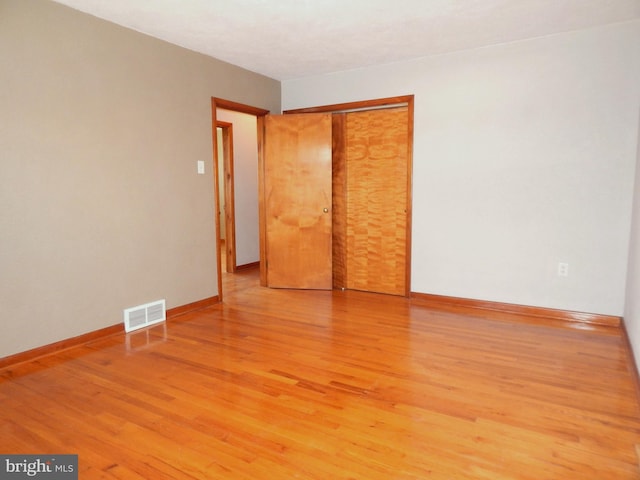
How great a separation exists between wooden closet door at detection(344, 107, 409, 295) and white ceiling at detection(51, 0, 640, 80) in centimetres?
74

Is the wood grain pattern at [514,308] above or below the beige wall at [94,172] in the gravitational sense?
below

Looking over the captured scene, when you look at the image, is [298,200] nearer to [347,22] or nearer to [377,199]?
[377,199]

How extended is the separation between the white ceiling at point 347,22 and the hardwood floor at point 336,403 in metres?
2.40

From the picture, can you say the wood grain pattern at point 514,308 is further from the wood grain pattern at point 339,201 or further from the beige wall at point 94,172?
the beige wall at point 94,172

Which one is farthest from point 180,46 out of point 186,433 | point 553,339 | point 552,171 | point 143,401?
point 553,339

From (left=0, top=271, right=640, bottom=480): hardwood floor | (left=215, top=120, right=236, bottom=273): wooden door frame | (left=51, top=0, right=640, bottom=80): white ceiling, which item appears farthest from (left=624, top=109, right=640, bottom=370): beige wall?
(left=215, top=120, right=236, bottom=273): wooden door frame

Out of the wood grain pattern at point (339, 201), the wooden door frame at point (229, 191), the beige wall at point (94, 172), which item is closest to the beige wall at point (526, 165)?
the wood grain pattern at point (339, 201)

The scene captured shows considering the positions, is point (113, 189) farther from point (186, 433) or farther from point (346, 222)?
point (346, 222)

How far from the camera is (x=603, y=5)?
2.90m

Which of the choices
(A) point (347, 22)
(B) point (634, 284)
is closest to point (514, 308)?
(B) point (634, 284)

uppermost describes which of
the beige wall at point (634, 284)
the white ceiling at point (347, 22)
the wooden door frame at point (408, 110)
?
the white ceiling at point (347, 22)

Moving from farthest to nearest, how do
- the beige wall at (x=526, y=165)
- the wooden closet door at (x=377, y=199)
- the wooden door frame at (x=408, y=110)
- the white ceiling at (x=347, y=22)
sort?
the wooden closet door at (x=377, y=199) < the wooden door frame at (x=408, y=110) < the beige wall at (x=526, y=165) < the white ceiling at (x=347, y=22)

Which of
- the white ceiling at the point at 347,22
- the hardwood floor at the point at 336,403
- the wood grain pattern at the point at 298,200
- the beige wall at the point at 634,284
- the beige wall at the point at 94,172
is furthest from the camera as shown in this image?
the wood grain pattern at the point at 298,200

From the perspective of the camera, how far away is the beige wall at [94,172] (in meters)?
2.64
